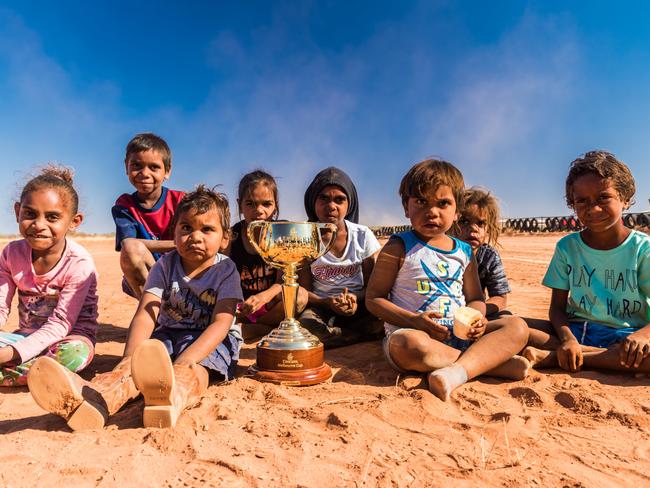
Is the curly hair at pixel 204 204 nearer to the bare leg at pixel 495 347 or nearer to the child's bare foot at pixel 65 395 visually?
the child's bare foot at pixel 65 395

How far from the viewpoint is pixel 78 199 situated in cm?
300

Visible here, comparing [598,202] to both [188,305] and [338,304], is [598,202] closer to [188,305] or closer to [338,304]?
[338,304]

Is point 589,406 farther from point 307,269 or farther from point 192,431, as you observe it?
point 307,269

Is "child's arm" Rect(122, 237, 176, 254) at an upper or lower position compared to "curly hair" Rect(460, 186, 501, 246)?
lower

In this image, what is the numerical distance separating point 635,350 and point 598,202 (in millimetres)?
886

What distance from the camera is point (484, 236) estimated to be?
3617 mm

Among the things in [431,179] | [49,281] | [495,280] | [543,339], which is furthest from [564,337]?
[49,281]

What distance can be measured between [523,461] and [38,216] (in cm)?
275

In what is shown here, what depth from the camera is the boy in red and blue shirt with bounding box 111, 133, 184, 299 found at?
364 centimetres

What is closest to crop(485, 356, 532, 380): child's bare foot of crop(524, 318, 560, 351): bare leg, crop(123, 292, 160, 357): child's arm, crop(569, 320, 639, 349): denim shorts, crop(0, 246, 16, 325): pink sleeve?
crop(524, 318, 560, 351): bare leg

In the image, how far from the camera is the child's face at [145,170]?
3.77 m

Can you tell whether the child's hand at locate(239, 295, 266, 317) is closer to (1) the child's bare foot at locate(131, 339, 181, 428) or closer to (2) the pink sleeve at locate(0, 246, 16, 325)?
(1) the child's bare foot at locate(131, 339, 181, 428)

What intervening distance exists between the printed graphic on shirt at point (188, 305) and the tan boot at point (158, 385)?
66 cm

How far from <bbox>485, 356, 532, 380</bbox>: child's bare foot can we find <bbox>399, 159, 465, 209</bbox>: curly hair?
0.98 metres
